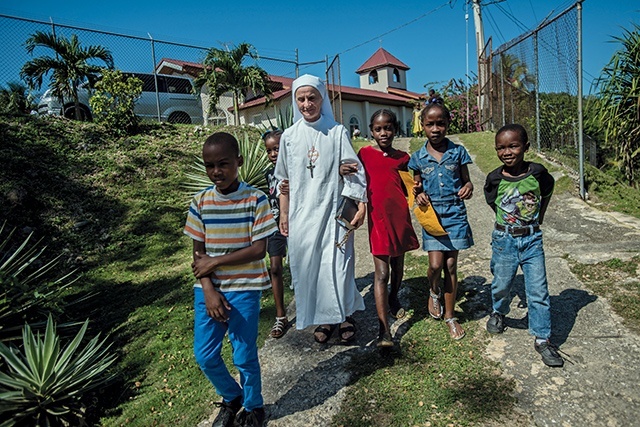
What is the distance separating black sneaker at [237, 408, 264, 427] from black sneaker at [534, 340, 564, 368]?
6.26 ft

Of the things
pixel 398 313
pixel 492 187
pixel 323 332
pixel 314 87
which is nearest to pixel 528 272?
pixel 492 187

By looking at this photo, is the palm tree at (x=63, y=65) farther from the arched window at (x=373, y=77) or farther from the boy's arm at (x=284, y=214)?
the arched window at (x=373, y=77)

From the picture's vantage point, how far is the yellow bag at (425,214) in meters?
3.28

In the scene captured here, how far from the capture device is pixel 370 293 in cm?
443

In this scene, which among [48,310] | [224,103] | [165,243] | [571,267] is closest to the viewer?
[48,310]

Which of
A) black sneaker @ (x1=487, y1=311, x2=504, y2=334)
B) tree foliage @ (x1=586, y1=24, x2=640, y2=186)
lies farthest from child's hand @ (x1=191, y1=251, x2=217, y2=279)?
tree foliage @ (x1=586, y1=24, x2=640, y2=186)

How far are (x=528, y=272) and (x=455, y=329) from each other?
0.72m

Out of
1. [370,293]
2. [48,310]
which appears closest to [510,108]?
[370,293]

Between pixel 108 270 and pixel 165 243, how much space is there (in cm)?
102

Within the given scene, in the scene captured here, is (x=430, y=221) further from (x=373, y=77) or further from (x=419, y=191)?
(x=373, y=77)

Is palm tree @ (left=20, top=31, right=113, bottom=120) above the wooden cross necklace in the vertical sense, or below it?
above

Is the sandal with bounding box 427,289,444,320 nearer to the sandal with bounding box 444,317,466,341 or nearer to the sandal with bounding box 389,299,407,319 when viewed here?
the sandal with bounding box 444,317,466,341

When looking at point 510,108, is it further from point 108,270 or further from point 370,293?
point 108,270

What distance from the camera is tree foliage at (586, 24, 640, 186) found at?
7.02m
